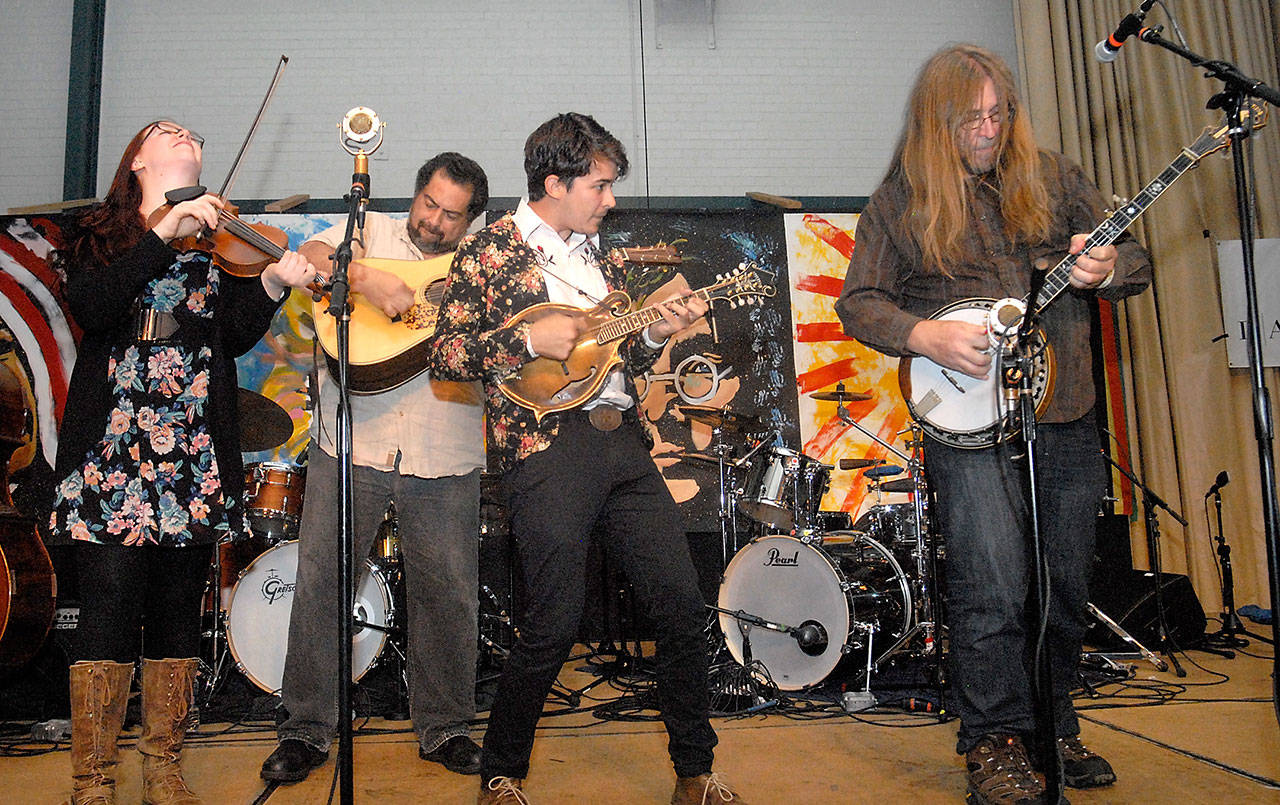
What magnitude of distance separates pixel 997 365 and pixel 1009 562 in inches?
19.3

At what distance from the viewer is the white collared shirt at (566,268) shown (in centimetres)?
245

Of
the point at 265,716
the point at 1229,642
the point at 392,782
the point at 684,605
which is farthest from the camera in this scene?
the point at 1229,642

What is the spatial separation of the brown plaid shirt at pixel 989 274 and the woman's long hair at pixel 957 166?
38mm

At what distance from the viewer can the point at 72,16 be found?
632 cm

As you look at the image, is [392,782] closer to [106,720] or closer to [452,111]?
[106,720]

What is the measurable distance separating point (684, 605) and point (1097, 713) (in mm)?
2033

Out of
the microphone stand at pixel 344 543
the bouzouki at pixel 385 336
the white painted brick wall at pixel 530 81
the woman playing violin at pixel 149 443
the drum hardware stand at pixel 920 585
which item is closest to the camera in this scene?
the microphone stand at pixel 344 543

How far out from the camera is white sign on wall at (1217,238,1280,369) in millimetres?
5812

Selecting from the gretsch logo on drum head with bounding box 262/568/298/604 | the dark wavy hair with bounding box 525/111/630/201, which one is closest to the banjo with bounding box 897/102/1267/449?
the dark wavy hair with bounding box 525/111/630/201

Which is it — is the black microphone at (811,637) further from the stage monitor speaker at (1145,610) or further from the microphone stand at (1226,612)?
the microphone stand at (1226,612)

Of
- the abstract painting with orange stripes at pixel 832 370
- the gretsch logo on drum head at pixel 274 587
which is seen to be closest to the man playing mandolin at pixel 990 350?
the gretsch logo on drum head at pixel 274 587

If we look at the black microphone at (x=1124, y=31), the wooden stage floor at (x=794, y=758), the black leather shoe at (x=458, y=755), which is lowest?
the wooden stage floor at (x=794, y=758)

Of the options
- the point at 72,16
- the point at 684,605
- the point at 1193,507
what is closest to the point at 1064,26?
the point at 1193,507

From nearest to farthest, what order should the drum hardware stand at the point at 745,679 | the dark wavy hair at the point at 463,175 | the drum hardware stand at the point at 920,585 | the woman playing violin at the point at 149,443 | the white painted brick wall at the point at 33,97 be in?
the woman playing violin at the point at 149,443 → the dark wavy hair at the point at 463,175 → the drum hardware stand at the point at 745,679 → the drum hardware stand at the point at 920,585 → the white painted brick wall at the point at 33,97
